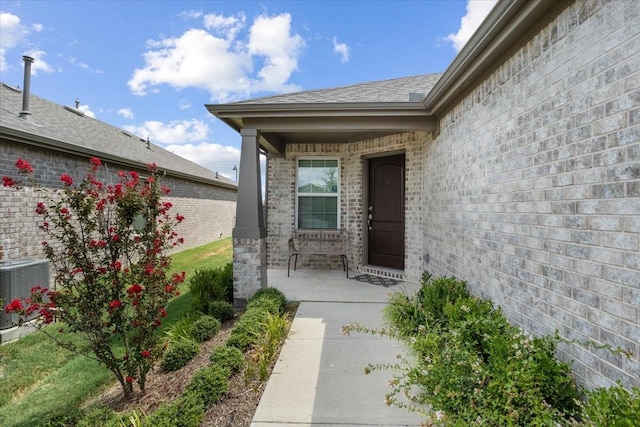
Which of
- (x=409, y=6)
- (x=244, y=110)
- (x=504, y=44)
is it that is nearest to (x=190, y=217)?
(x=244, y=110)

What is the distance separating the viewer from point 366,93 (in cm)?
590

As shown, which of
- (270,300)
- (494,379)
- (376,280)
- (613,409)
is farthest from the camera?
(376,280)

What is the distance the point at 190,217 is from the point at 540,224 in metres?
12.8

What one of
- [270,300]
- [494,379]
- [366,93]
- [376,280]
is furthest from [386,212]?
[494,379]

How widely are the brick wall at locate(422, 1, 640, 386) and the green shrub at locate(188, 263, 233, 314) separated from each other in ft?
12.1

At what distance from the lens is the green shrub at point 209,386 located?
8.16ft

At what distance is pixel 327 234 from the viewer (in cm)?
715

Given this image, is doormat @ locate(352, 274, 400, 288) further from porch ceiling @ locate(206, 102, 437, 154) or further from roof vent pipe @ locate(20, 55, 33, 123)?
roof vent pipe @ locate(20, 55, 33, 123)

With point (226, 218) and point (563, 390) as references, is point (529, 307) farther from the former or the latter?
point (226, 218)

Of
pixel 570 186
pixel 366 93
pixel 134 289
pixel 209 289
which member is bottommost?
pixel 209 289

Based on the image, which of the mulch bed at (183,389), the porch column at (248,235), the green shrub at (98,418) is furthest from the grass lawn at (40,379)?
the porch column at (248,235)

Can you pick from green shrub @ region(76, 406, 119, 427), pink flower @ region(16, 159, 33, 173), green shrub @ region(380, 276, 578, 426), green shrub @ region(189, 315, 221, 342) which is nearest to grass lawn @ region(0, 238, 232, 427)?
green shrub @ region(76, 406, 119, 427)

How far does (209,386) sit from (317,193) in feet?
17.0

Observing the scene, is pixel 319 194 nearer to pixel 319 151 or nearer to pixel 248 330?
pixel 319 151
